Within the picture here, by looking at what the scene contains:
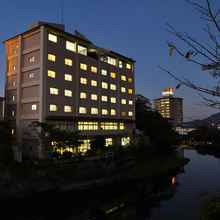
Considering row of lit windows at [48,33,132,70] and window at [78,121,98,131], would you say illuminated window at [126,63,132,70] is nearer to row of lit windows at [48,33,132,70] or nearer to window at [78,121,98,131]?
row of lit windows at [48,33,132,70]

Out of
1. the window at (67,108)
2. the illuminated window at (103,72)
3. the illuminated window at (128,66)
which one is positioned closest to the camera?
the window at (67,108)

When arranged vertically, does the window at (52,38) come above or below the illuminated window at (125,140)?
above

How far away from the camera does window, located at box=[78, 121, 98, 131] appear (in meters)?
46.6

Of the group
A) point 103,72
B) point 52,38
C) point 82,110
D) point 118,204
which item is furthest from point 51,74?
point 118,204

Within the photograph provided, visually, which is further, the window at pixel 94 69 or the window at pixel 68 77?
the window at pixel 94 69

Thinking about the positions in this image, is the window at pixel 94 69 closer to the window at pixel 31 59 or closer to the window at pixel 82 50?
the window at pixel 82 50

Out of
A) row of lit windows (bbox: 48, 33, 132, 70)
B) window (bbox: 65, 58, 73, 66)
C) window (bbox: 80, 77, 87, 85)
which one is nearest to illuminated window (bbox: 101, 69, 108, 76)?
row of lit windows (bbox: 48, 33, 132, 70)

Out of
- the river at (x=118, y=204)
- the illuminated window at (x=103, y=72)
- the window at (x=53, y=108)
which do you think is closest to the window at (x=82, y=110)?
the window at (x=53, y=108)

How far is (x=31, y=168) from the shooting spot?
3192 cm

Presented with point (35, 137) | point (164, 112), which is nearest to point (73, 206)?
point (35, 137)

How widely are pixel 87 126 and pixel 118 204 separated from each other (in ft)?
71.7

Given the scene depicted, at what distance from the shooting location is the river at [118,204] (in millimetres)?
24828

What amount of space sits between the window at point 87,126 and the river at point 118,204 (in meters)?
14.8

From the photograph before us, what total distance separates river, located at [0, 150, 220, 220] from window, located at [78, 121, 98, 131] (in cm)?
1477
